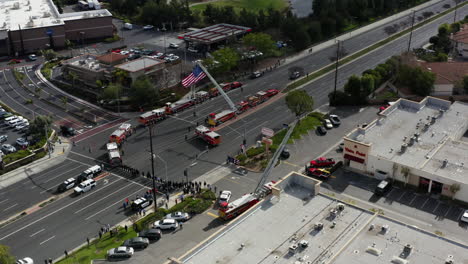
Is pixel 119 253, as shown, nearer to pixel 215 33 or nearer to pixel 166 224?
pixel 166 224

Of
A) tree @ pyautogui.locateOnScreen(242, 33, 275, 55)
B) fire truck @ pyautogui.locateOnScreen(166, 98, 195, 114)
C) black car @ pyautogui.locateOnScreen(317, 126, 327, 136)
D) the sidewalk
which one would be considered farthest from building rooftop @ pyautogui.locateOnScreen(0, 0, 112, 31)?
black car @ pyautogui.locateOnScreen(317, 126, 327, 136)

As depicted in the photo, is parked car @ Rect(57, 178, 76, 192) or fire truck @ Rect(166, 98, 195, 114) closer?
parked car @ Rect(57, 178, 76, 192)

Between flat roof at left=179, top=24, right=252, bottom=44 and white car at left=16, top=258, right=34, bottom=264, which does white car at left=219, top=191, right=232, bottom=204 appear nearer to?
white car at left=16, top=258, right=34, bottom=264

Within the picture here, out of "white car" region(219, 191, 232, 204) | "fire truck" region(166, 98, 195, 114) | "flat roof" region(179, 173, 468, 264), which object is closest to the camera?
"flat roof" region(179, 173, 468, 264)

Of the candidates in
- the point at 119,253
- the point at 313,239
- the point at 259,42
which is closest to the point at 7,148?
the point at 119,253

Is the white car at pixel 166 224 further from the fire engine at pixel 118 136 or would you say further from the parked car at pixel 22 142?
the parked car at pixel 22 142

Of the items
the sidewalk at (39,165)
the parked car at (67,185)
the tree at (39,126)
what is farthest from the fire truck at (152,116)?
the parked car at (67,185)

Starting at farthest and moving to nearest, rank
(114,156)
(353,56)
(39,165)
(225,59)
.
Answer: (353,56) < (225,59) < (39,165) < (114,156)
